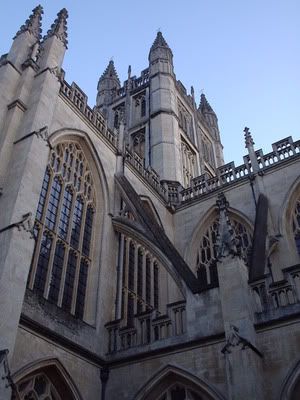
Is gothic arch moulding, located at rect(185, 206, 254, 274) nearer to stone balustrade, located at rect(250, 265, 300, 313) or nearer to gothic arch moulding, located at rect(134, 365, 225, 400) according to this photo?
stone balustrade, located at rect(250, 265, 300, 313)

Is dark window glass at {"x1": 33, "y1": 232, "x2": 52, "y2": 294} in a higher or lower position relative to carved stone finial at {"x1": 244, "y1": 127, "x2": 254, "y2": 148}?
lower

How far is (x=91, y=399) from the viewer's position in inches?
397

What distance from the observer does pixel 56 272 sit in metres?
11.2

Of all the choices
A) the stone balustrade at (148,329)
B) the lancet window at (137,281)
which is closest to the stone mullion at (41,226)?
the stone balustrade at (148,329)

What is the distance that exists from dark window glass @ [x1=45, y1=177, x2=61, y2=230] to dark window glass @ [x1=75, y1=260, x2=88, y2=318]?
4.95ft

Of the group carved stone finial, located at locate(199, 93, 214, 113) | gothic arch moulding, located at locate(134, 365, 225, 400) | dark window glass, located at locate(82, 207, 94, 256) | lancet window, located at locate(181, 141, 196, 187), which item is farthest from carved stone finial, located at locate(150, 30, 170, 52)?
gothic arch moulding, located at locate(134, 365, 225, 400)

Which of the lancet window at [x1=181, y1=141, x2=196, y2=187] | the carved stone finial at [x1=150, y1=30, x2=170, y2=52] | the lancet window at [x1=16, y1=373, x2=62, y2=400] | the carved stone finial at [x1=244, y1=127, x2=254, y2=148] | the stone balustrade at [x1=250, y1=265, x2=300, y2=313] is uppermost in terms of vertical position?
the carved stone finial at [x1=150, y1=30, x2=170, y2=52]

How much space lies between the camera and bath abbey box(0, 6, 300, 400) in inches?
347

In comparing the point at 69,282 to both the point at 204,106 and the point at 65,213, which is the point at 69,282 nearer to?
the point at 65,213

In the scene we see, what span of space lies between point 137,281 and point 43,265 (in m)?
4.33

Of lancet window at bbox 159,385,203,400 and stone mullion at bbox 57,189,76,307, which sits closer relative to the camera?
lancet window at bbox 159,385,203,400

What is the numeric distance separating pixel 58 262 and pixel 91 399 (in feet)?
11.3

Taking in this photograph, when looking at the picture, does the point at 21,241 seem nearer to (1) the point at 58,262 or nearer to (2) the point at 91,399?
(1) the point at 58,262

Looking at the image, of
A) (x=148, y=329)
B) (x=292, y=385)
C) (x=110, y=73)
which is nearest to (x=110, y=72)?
(x=110, y=73)
